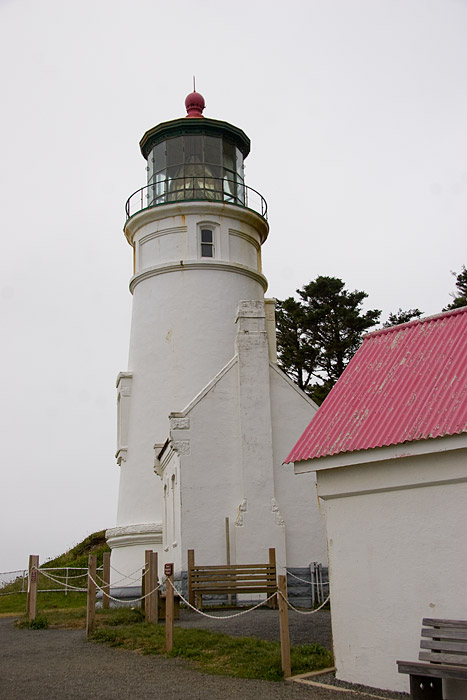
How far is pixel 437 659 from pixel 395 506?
1.97m

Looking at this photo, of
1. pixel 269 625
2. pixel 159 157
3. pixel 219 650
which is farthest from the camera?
pixel 159 157

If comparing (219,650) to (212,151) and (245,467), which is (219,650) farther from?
(212,151)

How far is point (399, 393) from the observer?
10.2 metres

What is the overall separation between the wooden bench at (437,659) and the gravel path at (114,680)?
92cm

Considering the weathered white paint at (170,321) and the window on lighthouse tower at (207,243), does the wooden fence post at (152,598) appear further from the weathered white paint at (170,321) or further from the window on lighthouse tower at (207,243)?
the window on lighthouse tower at (207,243)

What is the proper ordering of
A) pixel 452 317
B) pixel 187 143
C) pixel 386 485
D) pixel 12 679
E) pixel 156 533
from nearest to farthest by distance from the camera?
pixel 386 485
pixel 12 679
pixel 452 317
pixel 156 533
pixel 187 143

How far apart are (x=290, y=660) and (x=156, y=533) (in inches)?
450

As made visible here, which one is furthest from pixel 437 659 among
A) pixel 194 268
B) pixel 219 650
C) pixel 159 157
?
pixel 159 157

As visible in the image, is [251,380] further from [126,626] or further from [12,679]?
[12,679]

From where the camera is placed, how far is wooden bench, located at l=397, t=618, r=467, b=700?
7.64m

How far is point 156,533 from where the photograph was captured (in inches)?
822

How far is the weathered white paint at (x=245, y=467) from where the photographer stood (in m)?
18.4

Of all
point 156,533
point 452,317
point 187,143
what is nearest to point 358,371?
point 452,317

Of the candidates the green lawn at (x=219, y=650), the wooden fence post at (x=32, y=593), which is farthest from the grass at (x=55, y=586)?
the green lawn at (x=219, y=650)
